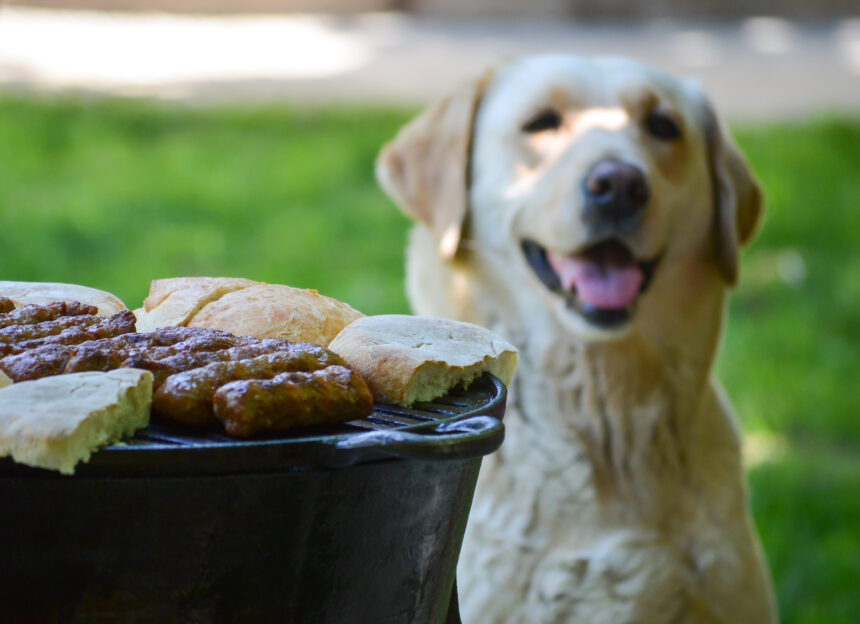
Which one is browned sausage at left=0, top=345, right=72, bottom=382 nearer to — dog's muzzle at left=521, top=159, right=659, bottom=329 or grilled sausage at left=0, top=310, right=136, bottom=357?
grilled sausage at left=0, top=310, right=136, bottom=357

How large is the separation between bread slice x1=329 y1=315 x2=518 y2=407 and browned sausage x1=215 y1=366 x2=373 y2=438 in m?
0.10

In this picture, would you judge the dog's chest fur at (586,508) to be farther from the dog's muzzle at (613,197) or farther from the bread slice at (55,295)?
the bread slice at (55,295)

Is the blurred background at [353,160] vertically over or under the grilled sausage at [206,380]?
under

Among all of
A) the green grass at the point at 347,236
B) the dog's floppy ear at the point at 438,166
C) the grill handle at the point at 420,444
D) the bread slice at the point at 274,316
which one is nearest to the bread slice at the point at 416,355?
the bread slice at the point at 274,316

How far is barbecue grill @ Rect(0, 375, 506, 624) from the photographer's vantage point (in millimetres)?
1290

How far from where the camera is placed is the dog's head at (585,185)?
8.80 ft

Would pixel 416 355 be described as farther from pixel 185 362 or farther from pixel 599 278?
pixel 599 278

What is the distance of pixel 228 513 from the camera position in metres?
1.34

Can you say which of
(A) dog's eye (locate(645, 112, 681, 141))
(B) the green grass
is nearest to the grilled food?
(A) dog's eye (locate(645, 112, 681, 141))

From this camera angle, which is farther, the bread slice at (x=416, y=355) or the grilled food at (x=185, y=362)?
the bread slice at (x=416, y=355)

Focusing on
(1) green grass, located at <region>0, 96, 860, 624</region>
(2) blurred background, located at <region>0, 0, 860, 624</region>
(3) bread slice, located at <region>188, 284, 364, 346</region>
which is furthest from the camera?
(2) blurred background, located at <region>0, 0, 860, 624</region>

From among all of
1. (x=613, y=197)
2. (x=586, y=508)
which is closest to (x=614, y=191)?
(x=613, y=197)

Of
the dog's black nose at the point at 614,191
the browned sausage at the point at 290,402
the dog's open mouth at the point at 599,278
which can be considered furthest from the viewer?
the dog's open mouth at the point at 599,278

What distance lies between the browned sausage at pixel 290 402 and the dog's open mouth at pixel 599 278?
4.48 ft
